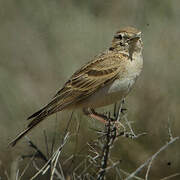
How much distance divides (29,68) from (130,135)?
490cm

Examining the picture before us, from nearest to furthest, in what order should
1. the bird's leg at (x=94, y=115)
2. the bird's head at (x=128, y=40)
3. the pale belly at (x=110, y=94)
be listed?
1. the pale belly at (x=110, y=94)
2. the bird's leg at (x=94, y=115)
3. the bird's head at (x=128, y=40)

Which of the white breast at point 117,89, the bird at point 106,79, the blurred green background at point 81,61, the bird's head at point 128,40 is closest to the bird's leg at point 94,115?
the bird at point 106,79

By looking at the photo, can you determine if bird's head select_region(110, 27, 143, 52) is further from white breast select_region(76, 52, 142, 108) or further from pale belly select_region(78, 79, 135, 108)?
pale belly select_region(78, 79, 135, 108)

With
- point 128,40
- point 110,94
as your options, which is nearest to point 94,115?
point 110,94

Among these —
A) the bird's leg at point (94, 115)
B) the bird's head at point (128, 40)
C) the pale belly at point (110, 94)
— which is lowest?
the bird's leg at point (94, 115)

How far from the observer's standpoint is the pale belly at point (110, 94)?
16.8 ft

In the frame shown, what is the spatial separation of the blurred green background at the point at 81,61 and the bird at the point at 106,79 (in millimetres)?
542

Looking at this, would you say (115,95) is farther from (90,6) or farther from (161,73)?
(90,6)

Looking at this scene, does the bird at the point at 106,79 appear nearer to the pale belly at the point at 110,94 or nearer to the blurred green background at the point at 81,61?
the pale belly at the point at 110,94

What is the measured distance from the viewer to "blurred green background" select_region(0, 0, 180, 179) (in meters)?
6.42

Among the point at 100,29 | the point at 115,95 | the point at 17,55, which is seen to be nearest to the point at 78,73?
the point at 115,95

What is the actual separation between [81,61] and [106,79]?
2.59m

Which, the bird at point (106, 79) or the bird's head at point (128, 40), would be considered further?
the bird's head at point (128, 40)

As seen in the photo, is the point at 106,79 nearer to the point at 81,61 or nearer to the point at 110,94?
the point at 110,94
